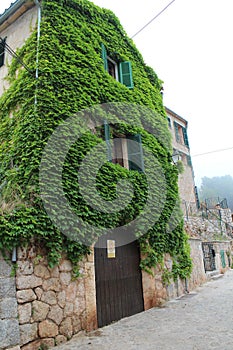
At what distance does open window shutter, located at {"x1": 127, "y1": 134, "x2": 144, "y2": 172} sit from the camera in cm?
778

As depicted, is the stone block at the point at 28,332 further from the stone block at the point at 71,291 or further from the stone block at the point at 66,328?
the stone block at the point at 71,291

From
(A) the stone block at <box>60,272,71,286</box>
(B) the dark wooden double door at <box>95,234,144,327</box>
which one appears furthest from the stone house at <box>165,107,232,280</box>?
(A) the stone block at <box>60,272,71,286</box>

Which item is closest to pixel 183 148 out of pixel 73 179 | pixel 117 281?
pixel 117 281

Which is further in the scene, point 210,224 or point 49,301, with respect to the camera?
point 210,224

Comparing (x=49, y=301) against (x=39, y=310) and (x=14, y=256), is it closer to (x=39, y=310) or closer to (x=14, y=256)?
(x=39, y=310)

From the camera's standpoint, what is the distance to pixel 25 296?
4207mm

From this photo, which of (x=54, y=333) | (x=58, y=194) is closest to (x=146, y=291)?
(x=54, y=333)

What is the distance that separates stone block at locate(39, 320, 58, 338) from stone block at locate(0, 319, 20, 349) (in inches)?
17.5

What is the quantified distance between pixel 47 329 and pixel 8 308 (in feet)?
2.80

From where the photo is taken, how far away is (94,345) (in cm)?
429

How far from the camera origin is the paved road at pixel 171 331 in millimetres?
4113

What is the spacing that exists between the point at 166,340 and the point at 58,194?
3.11m

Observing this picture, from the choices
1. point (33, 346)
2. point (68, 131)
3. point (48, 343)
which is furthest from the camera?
point (68, 131)

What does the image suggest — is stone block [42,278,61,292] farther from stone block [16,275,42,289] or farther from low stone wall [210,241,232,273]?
low stone wall [210,241,232,273]
